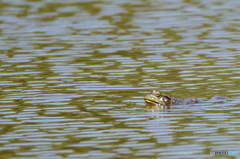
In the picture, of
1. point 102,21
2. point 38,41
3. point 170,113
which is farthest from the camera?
point 102,21

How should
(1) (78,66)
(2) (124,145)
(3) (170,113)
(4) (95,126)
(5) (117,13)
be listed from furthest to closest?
(5) (117,13) → (1) (78,66) → (3) (170,113) → (4) (95,126) → (2) (124,145)

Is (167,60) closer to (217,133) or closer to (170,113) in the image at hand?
(170,113)

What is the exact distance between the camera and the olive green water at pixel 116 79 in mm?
14336

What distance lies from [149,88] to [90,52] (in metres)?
8.97

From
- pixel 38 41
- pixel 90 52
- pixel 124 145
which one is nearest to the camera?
pixel 124 145

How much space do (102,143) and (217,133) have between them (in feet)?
9.82

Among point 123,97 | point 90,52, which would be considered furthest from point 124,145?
point 90,52

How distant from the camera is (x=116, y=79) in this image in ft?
76.2

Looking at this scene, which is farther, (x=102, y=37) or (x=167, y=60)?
(x=102, y=37)

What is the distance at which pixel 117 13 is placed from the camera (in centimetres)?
4291

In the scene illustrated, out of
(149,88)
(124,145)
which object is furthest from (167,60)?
(124,145)

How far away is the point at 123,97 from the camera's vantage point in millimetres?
19891

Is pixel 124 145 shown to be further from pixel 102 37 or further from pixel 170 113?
pixel 102 37

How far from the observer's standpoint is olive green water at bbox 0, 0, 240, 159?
47.0ft
